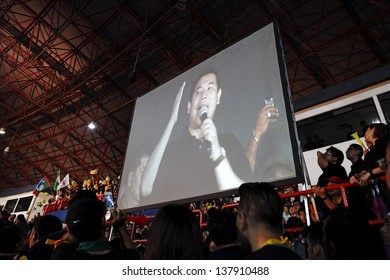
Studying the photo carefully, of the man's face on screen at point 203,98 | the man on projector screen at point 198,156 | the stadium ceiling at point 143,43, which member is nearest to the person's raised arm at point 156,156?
the man on projector screen at point 198,156

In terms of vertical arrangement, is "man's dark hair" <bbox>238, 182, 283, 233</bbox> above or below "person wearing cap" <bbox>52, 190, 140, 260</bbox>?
above

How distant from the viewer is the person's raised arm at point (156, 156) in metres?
3.51

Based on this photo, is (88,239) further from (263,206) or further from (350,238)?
(350,238)

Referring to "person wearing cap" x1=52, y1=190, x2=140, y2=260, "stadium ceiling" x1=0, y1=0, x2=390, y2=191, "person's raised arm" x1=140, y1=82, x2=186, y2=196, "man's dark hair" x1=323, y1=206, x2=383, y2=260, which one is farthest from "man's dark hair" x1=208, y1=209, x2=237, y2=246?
"stadium ceiling" x1=0, y1=0, x2=390, y2=191

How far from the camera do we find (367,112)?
644cm

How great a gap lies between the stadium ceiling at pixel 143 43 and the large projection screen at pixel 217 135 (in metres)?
2.41

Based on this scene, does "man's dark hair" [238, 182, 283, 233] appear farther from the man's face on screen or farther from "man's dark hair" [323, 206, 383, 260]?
the man's face on screen

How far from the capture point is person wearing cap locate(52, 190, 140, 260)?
1.50 metres

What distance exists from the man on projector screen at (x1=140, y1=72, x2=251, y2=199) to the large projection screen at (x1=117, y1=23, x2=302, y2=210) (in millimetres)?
10

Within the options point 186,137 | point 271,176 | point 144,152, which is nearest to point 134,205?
point 144,152

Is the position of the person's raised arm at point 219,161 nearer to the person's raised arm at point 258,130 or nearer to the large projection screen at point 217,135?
the large projection screen at point 217,135

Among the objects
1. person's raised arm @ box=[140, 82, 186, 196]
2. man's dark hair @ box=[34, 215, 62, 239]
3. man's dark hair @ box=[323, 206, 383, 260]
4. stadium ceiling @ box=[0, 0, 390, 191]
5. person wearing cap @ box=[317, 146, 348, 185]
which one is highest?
stadium ceiling @ box=[0, 0, 390, 191]

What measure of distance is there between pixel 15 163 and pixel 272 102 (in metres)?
21.9

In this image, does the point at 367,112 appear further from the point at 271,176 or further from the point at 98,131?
the point at 98,131
